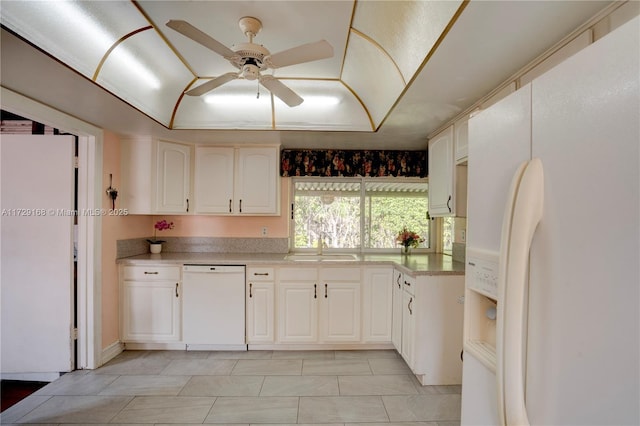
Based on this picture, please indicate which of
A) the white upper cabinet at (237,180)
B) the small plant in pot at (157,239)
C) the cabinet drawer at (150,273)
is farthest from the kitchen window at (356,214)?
the small plant in pot at (157,239)

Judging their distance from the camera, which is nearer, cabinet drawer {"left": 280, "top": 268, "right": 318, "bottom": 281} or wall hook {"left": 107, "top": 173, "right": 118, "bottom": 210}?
wall hook {"left": 107, "top": 173, "right": 118, "bottom": 210}

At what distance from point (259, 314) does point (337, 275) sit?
881 mm

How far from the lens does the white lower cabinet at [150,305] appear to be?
115 inches

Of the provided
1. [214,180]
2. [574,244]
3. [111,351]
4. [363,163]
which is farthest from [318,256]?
[574,244]

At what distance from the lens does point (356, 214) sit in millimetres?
3682

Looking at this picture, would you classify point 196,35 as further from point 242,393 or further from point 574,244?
point 242,393

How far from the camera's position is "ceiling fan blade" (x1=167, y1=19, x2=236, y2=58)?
1357mm

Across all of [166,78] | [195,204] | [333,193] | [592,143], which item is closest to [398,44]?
[592,143]

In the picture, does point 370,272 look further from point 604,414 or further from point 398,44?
point 604,414

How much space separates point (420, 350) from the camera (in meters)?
2.40

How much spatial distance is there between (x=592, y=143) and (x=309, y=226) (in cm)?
319

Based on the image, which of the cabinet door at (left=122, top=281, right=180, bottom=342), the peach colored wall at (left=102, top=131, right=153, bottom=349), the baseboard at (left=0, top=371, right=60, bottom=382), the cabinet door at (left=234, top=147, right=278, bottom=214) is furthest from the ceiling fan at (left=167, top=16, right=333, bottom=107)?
the baseboard at (left=0, top=371, right=60, bottom=382)

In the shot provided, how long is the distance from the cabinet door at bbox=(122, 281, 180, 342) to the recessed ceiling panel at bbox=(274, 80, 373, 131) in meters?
1.98

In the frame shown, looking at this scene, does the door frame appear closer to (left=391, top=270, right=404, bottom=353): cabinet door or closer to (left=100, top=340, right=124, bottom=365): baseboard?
(left=100, top=340, right=124, bottom=365): baseboard
